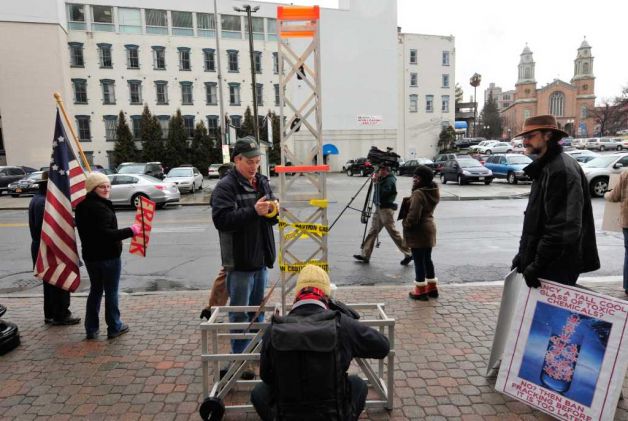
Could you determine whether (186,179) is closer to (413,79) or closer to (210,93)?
(210,93)

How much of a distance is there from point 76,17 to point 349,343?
47.4 metres

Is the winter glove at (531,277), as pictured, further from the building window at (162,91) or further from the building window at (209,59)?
the building window at (209,59)

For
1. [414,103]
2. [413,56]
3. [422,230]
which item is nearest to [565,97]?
[413,56]

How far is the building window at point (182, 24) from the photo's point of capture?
43.1m

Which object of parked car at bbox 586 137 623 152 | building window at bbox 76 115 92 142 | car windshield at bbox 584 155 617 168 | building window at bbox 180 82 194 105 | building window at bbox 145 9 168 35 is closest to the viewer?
car windshield at bbox 584 155 617 168

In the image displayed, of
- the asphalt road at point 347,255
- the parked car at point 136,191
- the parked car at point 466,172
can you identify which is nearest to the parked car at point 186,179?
the parked car at point 136,191

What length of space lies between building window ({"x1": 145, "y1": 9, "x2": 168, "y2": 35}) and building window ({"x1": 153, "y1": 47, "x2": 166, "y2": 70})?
161 centimetres

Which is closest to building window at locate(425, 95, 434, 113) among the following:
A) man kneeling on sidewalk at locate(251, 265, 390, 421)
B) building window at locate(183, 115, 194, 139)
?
building window at locate(183, 115, 194, 139)

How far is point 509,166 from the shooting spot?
2419 cm

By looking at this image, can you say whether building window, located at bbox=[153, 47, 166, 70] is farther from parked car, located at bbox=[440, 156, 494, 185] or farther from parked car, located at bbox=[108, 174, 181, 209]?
parked car, located at bbox=[440, 156, 494, 185]

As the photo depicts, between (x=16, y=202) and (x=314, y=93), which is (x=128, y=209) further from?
(x=314, y=93)

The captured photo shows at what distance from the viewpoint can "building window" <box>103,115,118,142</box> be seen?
42.0m

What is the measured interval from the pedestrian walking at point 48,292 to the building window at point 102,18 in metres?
42.6

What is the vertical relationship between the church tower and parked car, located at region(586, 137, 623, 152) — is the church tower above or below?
above
